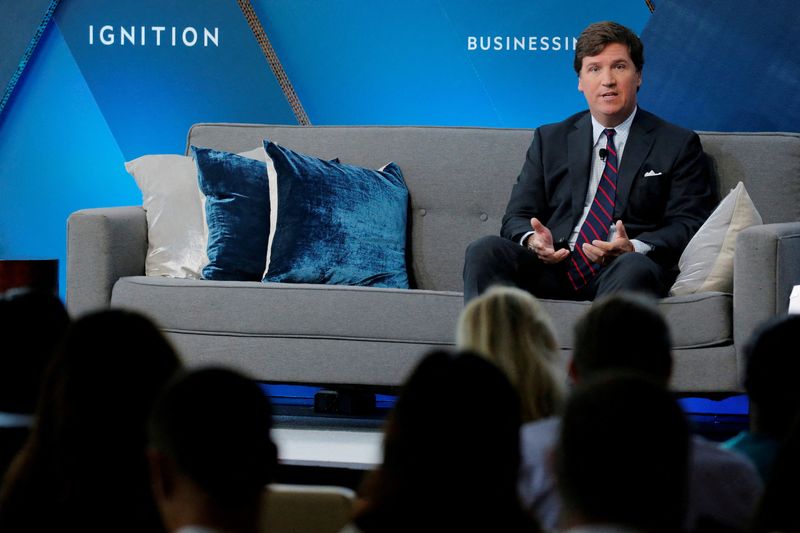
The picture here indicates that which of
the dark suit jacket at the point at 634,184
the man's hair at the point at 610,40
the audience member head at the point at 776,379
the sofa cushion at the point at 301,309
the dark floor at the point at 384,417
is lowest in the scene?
the dark floor at the point at 384,417

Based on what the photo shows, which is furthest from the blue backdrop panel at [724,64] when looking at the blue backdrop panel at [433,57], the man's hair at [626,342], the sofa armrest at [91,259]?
the man's hair at [626,342]

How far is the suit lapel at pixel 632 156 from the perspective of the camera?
139 inches

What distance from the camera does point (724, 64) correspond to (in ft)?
14.0

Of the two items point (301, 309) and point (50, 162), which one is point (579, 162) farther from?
point (50, 162)

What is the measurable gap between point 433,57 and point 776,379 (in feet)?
10.7

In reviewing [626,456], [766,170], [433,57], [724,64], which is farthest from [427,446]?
[433,57]

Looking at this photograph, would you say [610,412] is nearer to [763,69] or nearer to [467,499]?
[467,499]

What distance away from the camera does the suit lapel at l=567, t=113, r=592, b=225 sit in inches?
141

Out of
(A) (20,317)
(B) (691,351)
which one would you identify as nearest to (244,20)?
(B) (691,351)

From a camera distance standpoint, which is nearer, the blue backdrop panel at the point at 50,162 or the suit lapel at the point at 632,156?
the suit lapel at the point at 632,156

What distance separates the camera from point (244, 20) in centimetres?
476

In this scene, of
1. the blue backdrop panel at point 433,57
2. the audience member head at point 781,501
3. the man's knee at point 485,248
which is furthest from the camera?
the blue backdrop panel at point 433,57

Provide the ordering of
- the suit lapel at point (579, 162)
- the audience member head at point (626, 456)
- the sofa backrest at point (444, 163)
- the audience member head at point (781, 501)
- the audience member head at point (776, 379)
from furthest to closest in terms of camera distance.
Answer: the sofa backrest at point (444, 163)
the suit lapel at point (579, 162)
the audience member head at point (776, 379)
the audience member head at point (781, 501)
the audience member head at point (626, 456)

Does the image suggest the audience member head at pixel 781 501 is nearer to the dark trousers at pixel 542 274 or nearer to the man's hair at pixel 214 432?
the man's hair at pixel 214 432
